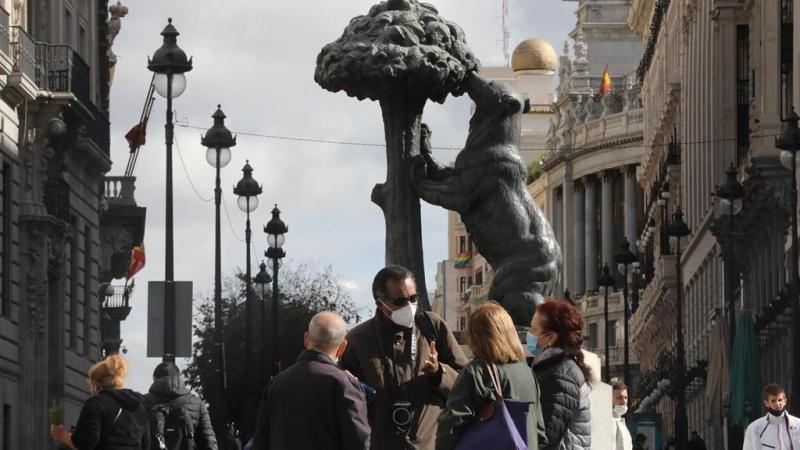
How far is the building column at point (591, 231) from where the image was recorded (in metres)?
154

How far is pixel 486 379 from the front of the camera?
13.0 meters

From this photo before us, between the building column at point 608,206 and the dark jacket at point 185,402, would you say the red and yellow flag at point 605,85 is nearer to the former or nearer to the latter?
the building column at point 608,206

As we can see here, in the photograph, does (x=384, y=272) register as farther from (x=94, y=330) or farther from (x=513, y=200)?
(x=94, y=330)

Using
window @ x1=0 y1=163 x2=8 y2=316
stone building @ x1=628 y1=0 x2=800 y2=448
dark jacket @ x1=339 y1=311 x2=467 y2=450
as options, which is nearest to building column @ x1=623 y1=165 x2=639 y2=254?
stone building @ x1=628 y1=0 x2=800 y2=448

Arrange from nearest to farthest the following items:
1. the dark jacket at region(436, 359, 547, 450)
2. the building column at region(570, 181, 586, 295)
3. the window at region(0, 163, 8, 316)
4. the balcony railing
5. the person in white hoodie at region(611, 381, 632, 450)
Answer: the dark jacket at region(436, 359, 547, 450) → the person in white hoodie at region(611, 381, 632, 450) → the window at region(0, 163, 8, 316) → the balcony railing → the building column at region(570, 181, 586, 295)

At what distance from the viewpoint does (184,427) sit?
1931cm

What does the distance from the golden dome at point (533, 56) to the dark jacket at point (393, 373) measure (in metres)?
174

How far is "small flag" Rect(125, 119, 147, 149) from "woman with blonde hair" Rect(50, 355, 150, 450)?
178ft

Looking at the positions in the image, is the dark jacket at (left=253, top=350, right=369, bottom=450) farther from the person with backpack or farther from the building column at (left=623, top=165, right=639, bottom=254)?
the building column at (left=623, top=165, right=639, bottom=254)

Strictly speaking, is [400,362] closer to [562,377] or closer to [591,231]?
[562,377]

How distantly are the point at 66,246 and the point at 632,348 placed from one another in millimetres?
74880

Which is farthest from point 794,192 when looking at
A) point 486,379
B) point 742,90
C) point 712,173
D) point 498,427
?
point 712,173

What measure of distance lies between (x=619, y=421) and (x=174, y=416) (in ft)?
10.6

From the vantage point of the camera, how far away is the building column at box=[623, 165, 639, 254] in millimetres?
149000
